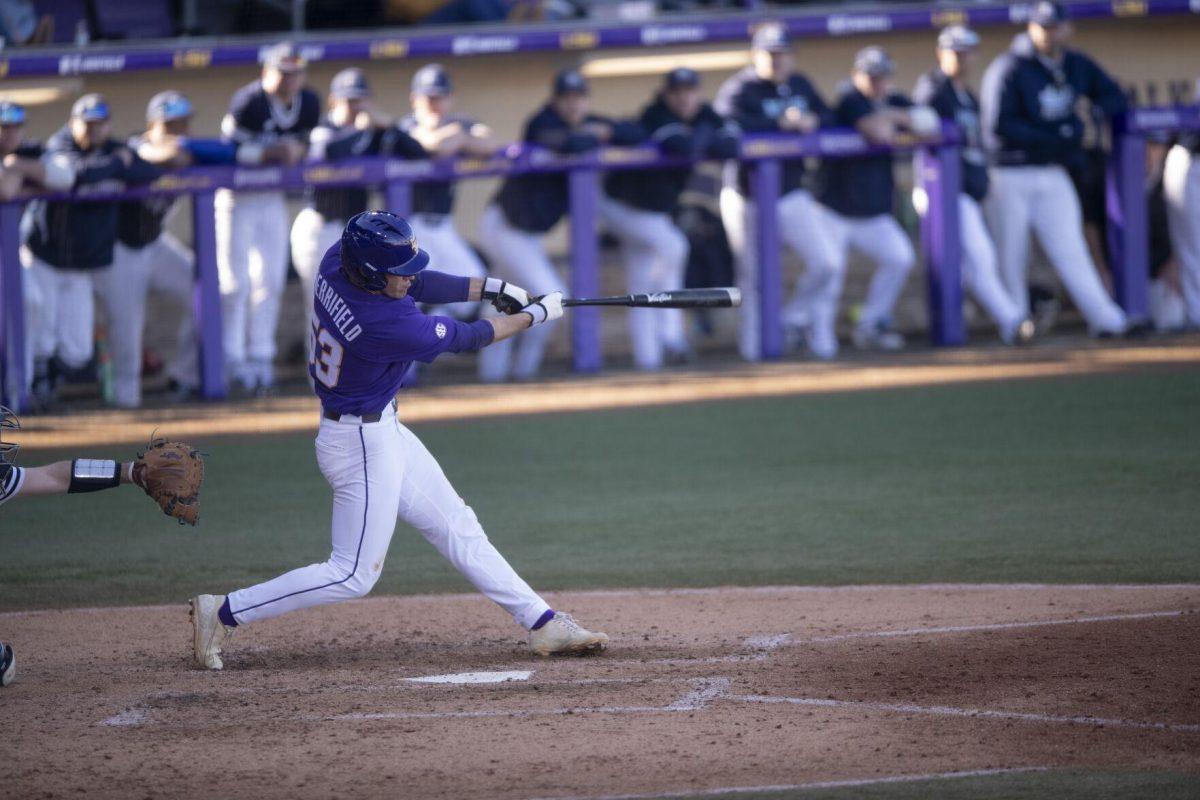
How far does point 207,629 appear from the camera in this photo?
5621 mm

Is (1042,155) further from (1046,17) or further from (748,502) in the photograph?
(748,502)

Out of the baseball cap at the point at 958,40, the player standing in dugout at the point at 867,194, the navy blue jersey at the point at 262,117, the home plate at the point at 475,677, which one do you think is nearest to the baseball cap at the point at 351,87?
the navy blue jersey at the point at 262,117

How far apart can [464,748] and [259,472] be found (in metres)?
5.03

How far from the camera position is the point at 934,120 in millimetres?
12688

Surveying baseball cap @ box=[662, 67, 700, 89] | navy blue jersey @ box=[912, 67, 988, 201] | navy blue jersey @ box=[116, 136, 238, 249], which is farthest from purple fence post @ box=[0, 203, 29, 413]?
navy blue jersey @ box=[912, 67, 988, 201]

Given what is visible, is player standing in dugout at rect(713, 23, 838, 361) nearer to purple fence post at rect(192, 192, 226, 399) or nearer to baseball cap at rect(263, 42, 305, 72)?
baseball cap at rect(263, 42, 305, 72)

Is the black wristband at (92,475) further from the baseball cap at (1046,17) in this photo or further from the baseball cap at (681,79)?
the baseball cap at (1046,17)

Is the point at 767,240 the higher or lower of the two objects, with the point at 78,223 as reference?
lower

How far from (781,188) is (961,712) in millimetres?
8307

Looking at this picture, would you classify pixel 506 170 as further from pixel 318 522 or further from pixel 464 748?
pixel 464 748

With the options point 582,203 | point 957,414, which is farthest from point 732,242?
point 957,414

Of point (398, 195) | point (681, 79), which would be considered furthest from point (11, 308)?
point (681, 79)

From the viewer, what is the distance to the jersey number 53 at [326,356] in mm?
5418

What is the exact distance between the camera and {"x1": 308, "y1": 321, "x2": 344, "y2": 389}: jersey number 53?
5418mm
